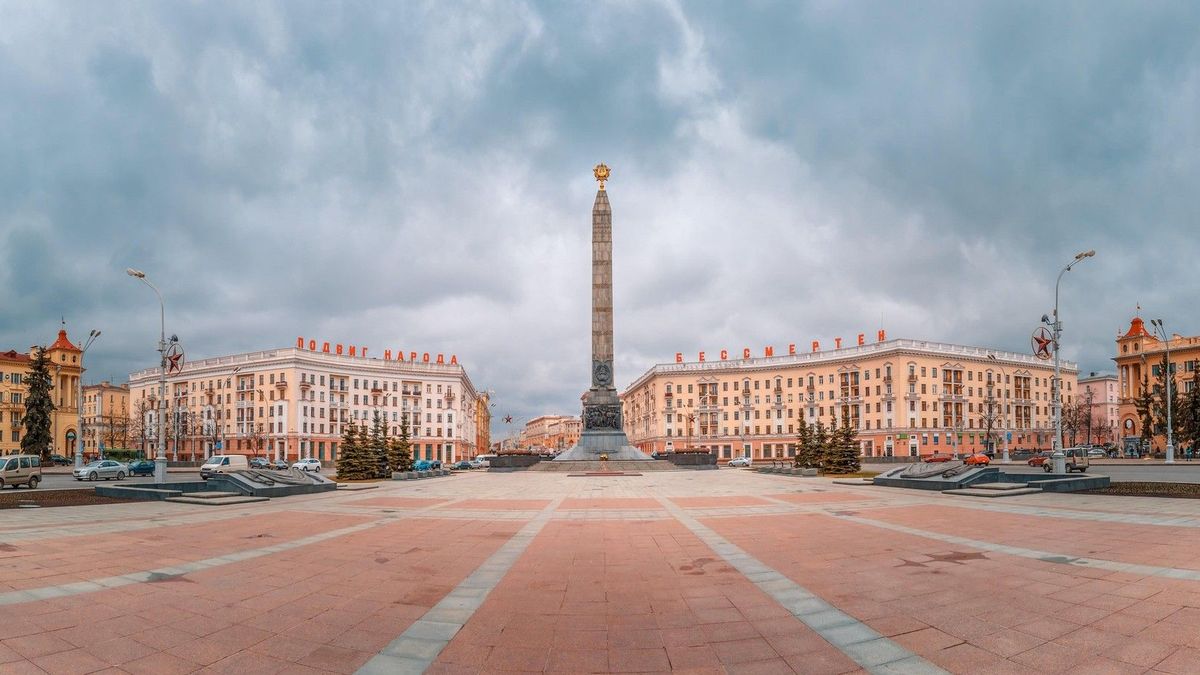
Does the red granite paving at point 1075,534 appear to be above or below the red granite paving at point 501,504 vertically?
above

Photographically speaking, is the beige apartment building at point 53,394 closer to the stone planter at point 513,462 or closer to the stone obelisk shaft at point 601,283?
the stone planter at point 513,462

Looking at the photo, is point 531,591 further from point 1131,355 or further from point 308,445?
point 1131,355

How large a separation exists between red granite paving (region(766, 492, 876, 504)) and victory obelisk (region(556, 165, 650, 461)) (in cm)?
2668

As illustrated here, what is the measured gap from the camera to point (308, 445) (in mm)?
96875

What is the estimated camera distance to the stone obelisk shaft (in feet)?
183

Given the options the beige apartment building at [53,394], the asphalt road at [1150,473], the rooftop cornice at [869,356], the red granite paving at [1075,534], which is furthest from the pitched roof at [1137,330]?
the beige apartment building at [53,394]

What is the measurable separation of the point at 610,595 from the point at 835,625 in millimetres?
2992

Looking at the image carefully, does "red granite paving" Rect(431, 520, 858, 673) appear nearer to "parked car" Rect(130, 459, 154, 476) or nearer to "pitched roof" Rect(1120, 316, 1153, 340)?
"parked car" Rect(130, 459, 154, 476)

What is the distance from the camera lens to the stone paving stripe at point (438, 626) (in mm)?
6039

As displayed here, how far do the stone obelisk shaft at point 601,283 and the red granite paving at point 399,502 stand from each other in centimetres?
3269

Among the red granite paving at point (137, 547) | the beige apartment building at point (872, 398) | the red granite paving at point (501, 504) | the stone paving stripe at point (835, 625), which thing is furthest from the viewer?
the beige apartment building at point (872, 398)

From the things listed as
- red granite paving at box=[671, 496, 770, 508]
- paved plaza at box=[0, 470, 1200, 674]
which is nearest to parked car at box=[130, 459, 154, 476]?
paved plaza at box=[0, 470, 1200, 674]

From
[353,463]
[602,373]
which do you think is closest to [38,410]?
[353,463]

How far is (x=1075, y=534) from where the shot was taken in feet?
42.1
